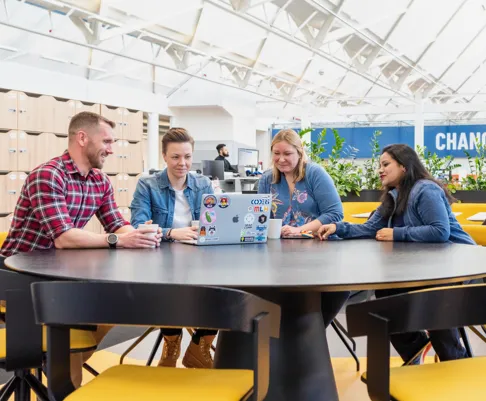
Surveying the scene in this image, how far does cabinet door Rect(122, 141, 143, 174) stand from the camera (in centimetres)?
1065

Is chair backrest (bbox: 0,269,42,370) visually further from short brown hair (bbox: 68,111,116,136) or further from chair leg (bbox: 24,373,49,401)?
short brown hair (bbox: 68,111,116,136)

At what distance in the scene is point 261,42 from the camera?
12.0m

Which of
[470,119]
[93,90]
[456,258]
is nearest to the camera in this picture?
[456,258]

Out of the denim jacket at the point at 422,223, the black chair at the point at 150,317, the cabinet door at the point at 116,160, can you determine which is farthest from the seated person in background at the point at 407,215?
the cabinet door at the point at 116,160

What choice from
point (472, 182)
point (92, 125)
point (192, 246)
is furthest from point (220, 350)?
point (472, 182)

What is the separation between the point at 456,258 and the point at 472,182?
20.2 ft

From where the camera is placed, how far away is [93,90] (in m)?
11.6

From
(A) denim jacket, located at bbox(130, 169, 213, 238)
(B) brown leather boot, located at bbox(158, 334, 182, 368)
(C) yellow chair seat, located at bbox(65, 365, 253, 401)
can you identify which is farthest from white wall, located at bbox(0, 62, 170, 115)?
(C) yellow chair seat, located at bbox(65, 365, 253, 401)

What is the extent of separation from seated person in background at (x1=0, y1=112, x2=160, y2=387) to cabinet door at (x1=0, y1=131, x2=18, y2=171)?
5914 mm

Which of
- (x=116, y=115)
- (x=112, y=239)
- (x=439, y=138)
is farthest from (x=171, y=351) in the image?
(x=439, y=138)

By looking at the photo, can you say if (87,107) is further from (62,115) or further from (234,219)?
(234,219)

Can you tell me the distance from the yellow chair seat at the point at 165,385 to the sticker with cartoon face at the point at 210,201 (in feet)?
3.12

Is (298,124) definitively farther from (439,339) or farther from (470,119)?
(439,339)

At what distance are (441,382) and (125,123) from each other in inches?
385
